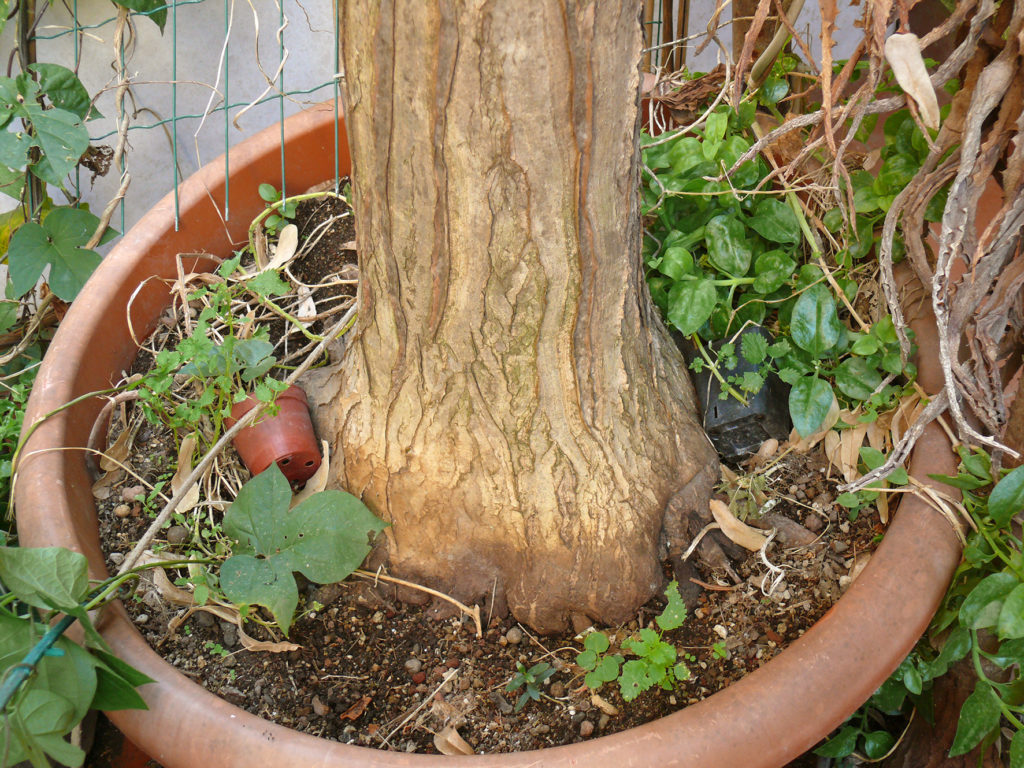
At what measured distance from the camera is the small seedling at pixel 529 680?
103 centimetres

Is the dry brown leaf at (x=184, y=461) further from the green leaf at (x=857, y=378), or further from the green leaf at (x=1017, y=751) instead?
the green leaf at (x=1017, y=751)

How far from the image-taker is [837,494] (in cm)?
114

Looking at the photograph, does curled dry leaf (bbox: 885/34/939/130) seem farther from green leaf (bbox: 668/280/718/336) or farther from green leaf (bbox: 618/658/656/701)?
green leaf (bbox: 618/658/656/701)

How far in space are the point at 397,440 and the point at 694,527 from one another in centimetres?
43

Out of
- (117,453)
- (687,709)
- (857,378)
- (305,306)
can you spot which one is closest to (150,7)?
(305,306)

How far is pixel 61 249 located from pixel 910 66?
136cm

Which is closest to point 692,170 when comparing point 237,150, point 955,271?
point 955,271

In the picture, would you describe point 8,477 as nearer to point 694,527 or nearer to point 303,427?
point 303,427

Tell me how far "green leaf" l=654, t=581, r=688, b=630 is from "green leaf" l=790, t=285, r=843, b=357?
1.29 feet

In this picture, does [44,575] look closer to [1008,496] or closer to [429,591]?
[429,591]

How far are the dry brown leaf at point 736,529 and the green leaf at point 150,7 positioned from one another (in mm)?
1324

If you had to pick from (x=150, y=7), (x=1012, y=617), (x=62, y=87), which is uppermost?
(x=150, y=7)

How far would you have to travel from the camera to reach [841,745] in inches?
44.4

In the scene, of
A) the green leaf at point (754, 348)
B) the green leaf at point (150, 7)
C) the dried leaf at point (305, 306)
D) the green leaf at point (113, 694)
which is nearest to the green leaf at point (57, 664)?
the green leaf at point (113, 694)
